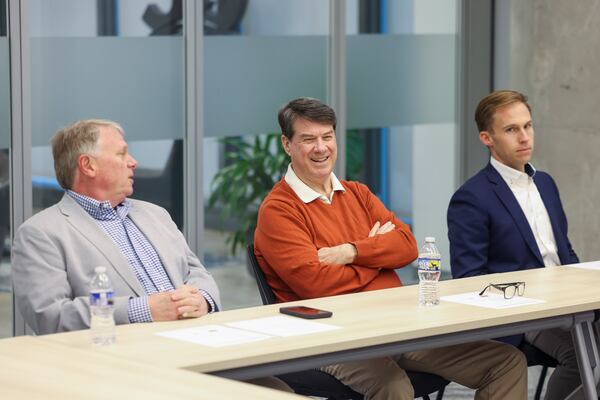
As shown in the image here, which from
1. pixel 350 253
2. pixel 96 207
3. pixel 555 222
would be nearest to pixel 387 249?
pixel 350 253

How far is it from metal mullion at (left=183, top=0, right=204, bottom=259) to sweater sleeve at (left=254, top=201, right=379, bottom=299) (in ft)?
7.08

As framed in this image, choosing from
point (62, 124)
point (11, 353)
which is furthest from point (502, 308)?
point (62, 124)

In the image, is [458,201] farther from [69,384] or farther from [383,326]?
[69,384]

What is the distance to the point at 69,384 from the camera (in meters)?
2.62

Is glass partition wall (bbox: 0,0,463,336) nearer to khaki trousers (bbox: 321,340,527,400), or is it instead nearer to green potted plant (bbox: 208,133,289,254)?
green potted plant (bbox: 208,133,289,254)

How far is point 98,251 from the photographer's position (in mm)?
3764

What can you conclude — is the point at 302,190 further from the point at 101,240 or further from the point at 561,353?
the point at 561,353

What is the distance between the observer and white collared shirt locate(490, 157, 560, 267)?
4738mm

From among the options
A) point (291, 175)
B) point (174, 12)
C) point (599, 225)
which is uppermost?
point (174, 12)

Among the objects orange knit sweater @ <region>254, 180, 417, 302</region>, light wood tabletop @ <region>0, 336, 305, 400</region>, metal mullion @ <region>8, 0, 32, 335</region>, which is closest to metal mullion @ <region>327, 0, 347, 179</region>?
metal mullion @ <region>8, 0, 32, 335</region>

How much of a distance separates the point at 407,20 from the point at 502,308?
12.7 ft

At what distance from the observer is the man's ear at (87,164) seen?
12.7 ft

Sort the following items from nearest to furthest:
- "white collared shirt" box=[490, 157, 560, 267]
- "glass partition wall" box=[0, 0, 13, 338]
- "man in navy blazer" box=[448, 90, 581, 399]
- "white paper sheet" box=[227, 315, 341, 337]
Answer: "white paper sheet" box=[227, 315, 341, 337], "man in navy blazer" box=[448, 90, 581, 399], "white collared shirt" box=[490, 157, 560, 267], "glass partition wall" box=[0, 0, 13, 338]

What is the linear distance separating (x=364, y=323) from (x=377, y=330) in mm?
107
